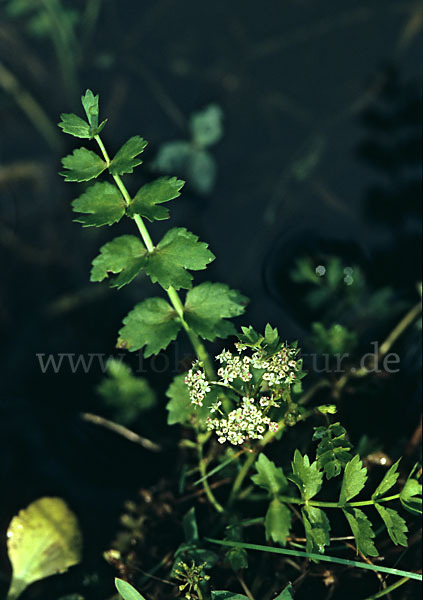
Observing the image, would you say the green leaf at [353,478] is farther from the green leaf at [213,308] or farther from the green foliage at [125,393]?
the green foliage at [125,393]

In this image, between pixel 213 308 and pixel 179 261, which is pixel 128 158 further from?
pixel 213 308

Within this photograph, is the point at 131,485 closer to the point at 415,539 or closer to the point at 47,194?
the point at 415,539

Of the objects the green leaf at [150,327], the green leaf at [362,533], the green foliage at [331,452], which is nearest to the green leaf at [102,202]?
the green leaf at [150,327]

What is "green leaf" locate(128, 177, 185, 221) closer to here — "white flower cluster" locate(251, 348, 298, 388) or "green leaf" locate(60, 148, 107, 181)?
"green leaf" locate(60, 148, 107, 181)

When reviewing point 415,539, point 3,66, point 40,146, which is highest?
point 3,66

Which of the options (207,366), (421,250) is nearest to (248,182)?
(421,250)

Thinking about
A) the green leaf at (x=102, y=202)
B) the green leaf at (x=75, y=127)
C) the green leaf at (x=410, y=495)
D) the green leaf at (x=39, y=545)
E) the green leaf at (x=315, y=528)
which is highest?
the green leaf at (x=75, y=127)

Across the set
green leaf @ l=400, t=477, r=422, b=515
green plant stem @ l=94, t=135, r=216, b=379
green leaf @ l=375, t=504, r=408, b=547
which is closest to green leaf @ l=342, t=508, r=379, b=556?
green leaf @ l=375, t=504, r=408, b=547
